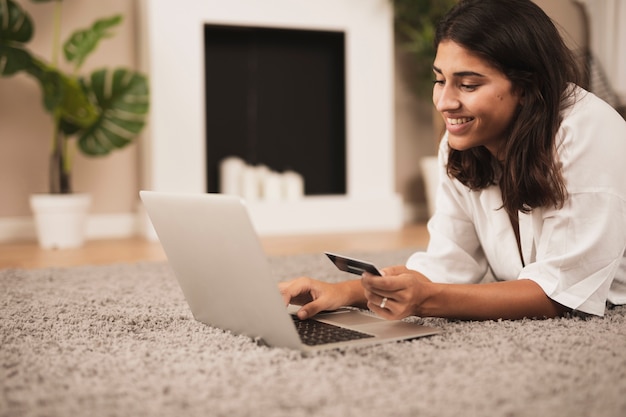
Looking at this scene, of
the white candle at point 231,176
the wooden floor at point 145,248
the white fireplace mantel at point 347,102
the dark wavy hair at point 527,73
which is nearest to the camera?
the dark wavy hair at point 527,73

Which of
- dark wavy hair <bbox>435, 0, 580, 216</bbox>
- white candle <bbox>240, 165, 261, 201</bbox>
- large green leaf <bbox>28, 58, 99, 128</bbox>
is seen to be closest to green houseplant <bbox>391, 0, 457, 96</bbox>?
white candle <bbox>240, 165, 261, 201</bbox>

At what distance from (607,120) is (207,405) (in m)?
0.88

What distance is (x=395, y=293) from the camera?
3.84 ft

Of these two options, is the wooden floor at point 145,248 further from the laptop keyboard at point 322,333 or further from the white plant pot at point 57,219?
the laptop keyboard at point 322,333

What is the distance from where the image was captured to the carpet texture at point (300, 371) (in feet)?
2.94

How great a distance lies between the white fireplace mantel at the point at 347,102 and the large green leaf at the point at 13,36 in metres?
0.64

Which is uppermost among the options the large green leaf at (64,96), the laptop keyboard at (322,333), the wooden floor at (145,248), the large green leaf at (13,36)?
the large green leaf at (13,36)

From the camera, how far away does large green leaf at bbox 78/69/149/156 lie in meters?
3.35

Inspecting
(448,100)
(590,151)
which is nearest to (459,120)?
(448,100)

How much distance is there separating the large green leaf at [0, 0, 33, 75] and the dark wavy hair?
7.54ft

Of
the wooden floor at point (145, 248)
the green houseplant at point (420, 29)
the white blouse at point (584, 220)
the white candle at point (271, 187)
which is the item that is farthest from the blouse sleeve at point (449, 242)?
the green houseplant at point (420, 29)

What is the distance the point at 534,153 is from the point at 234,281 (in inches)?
23.0

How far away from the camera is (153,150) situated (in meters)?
3.69

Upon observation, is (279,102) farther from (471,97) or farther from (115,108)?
(471,97)
